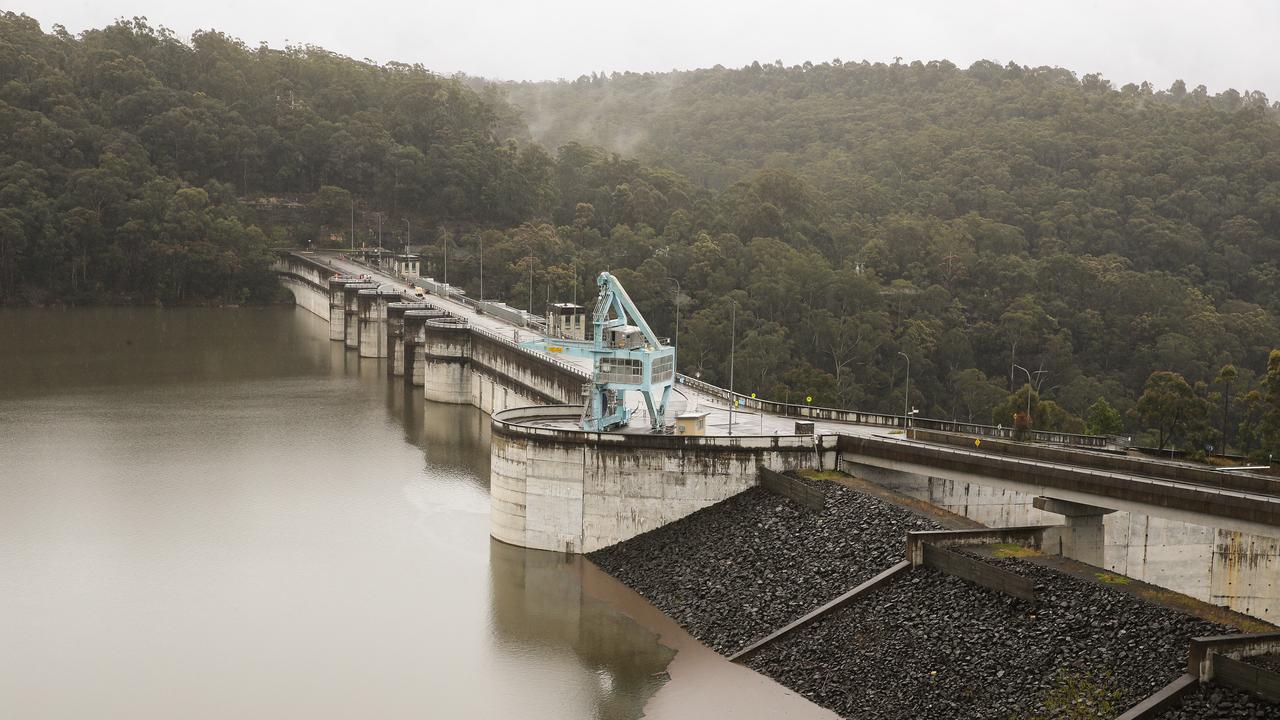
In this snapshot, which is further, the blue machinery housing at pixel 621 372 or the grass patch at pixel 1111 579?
the blue machinery housing at pixel 621 372

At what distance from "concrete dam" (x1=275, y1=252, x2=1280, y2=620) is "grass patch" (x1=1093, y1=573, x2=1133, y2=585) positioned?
139 inches

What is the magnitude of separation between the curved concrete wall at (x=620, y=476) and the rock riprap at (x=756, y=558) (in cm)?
57

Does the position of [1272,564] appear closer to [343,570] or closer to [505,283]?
[343,570]

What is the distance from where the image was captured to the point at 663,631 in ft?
118

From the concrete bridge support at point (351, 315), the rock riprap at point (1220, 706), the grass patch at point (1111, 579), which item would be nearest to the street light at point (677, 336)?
the grass patch at point (1111, 579)

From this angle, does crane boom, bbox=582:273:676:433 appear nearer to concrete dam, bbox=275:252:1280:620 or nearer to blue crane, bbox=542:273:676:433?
blue crane, bbox=542:273:676:433

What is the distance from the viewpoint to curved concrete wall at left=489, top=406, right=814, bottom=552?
4150 cm

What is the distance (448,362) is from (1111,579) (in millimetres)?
47023

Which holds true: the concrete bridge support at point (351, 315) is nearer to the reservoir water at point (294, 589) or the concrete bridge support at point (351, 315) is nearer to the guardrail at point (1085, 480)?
the reservoir water at point (294, 589)

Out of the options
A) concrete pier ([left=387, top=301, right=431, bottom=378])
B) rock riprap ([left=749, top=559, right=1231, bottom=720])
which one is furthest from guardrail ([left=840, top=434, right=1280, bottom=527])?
concrete pier ([left=387, top=301, right=431, bottom=378])

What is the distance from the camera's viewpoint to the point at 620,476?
41.8 m

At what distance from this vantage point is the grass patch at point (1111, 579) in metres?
29.7

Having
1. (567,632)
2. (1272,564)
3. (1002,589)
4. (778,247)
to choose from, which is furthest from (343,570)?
(778,247)

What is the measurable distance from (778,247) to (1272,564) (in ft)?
216
